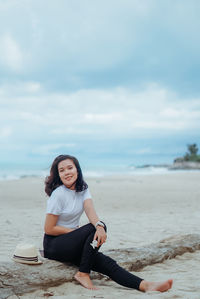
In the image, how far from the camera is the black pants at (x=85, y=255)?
12.5 ft

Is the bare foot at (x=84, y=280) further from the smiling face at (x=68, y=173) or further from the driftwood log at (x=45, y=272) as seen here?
the smiling face at (x=68, y=173)

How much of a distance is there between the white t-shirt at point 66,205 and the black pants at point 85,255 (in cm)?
20

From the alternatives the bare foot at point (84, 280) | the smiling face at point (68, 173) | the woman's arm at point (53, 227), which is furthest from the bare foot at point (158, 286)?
the smiling face at point (68, 173)

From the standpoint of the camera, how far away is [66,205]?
4.02 m

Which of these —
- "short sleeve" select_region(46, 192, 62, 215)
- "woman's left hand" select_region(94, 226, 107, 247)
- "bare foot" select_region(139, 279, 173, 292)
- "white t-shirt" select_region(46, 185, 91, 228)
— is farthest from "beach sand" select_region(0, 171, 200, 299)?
"short sleeve" select_region(46, 192, 62, 215)

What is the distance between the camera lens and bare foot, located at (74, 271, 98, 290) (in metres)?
3.80

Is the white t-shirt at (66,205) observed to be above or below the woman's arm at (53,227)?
above

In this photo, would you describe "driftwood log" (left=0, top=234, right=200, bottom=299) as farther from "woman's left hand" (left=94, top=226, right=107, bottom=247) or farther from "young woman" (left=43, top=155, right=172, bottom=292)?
"woman's left hand" (left=94, top=226, right=107, bottom=247)

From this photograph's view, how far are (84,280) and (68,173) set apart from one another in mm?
1201

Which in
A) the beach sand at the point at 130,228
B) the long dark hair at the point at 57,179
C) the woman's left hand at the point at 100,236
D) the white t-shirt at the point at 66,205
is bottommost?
the beach sand at the point at 130,228

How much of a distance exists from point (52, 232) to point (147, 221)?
5373 mm

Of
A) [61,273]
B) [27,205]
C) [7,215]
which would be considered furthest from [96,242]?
[27,205]

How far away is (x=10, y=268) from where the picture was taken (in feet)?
12.4

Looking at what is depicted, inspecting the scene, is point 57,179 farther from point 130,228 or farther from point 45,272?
point 130,228
